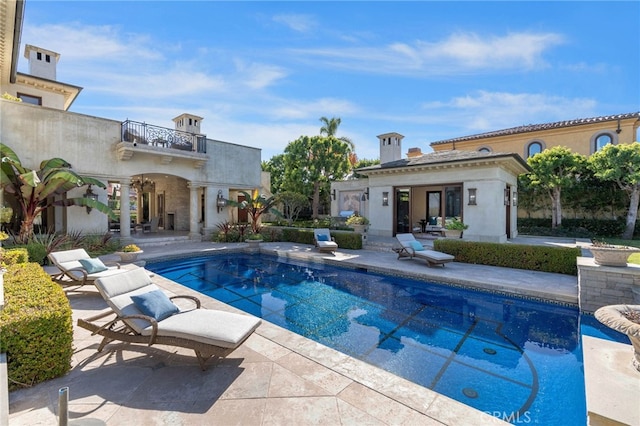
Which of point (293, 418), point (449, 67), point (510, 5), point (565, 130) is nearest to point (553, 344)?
point (293, 418)

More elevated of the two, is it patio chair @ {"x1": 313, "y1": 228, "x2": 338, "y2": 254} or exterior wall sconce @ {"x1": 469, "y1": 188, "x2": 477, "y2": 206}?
exterior wall sconce @ {"x1": 469, "y1": 188, "x2": 477, "y2": 206}

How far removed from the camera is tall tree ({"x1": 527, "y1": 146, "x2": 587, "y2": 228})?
18.1m

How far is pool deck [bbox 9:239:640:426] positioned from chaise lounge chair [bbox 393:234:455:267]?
6.69 meters

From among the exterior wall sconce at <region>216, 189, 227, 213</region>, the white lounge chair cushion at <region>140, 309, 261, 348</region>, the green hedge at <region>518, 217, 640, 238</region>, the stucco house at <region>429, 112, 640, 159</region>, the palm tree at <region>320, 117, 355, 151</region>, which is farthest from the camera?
the palm tree at <region>320, 117, 355, 151</region>

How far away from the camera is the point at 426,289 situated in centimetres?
905

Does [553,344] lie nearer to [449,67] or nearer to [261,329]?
[261,329]

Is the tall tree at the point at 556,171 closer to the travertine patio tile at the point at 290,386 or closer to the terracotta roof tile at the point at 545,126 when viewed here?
the terracotta roof tile at the point at 545,126

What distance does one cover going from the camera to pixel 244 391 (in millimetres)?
3449

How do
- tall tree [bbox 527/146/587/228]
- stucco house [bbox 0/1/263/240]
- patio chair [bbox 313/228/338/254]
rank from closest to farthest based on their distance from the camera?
stucco house [bbox 0/1/263/240], patio chair [bbox 313/228/338/254], tall tree [bbox 527/146/587/228]

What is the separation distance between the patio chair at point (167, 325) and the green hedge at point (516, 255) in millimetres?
9941

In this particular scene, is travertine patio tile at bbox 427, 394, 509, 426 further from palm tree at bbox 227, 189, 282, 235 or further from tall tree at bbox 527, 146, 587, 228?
tall tree at bbox 527, 146, 587, 228

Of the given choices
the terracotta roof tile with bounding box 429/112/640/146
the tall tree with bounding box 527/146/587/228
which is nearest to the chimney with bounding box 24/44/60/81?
the tall tree with bounding box 527/146/587/228

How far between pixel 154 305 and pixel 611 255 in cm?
1017

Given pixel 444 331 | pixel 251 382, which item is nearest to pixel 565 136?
pixel 444 331
